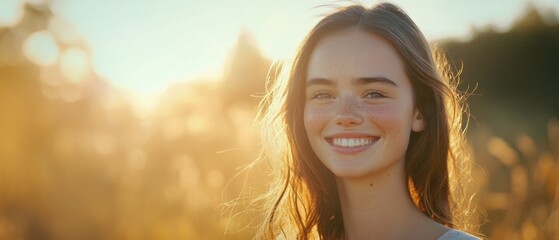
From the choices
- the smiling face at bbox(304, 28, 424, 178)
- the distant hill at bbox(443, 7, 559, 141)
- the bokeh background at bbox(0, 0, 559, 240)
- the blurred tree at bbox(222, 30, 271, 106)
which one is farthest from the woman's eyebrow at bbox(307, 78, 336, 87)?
the distant hill at bbox(443, 7, 559, 141)

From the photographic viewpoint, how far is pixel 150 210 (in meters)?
5.50

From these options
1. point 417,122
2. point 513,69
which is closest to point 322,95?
point 417,122

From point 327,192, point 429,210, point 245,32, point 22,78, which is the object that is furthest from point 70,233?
point 245,32

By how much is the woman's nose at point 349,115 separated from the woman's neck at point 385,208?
23cm

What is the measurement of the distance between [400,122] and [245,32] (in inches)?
592

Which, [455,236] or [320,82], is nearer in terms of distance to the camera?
[455,236]

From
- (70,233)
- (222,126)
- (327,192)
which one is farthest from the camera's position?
(222,126)

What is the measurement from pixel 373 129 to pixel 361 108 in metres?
0.08

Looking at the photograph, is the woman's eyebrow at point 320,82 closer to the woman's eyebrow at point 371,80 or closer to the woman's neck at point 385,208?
the woman's eyebrow at point 371,80

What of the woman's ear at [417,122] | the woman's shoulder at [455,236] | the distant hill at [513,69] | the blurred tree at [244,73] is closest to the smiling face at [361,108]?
the woman's ear at [417,122]

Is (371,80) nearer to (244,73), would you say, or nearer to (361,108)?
(361,108)

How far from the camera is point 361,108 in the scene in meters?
2.58

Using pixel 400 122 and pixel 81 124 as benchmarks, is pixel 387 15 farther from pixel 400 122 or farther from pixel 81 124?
pixel 81 124

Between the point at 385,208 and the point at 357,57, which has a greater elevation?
the point at 357,57
